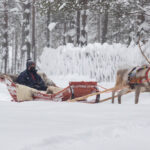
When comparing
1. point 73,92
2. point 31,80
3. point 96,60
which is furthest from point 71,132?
point 96,60

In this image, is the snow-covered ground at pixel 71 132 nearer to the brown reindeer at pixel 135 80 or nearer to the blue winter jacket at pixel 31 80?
the brown reindeer at pixel 135 80

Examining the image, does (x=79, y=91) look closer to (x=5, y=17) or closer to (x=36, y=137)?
(x=36, y=137)

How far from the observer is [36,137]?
205 cm

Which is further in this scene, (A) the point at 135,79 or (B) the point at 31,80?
(B) the point at 31,80

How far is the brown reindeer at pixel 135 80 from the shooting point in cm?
521

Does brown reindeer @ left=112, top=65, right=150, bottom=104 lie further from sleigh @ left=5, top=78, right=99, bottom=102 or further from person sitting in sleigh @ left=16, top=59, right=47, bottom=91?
person sitting in sleigh @ left=16, top=59, right=47, bottom=91

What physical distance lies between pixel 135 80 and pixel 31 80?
3057 millimetres

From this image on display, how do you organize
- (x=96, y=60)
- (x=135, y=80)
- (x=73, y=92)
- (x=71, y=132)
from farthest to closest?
(x=96, y=60) → (x=73, y=92) → (x=135, y=80) → (x=71, y=132)

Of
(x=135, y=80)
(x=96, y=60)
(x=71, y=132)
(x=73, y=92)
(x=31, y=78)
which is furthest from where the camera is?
(x=96, y=60)

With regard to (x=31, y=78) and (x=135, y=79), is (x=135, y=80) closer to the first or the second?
(x=135, y=79)

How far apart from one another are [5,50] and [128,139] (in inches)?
870

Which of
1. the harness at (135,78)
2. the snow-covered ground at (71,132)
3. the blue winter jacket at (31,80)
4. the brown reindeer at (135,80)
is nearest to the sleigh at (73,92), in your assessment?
the brown reindeer at (135,80)

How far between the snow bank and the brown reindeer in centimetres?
535

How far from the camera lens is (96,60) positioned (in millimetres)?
12758
